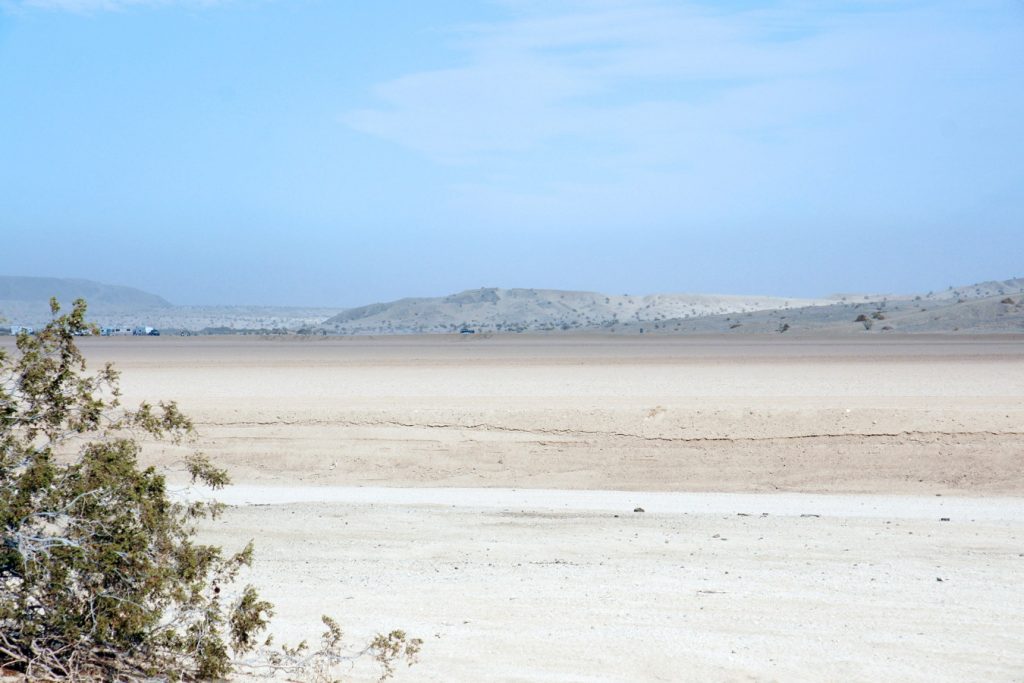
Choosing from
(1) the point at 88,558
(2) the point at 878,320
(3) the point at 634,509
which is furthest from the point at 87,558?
(2) the point at 878,320

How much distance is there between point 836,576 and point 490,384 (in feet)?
60.0

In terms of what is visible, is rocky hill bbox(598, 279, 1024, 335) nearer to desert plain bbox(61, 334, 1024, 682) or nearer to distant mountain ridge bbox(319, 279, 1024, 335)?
distant mountain ridge bbox(319, 279, 1024, 335)

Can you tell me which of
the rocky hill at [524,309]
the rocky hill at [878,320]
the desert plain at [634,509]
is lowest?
the desert plain at [634,509]

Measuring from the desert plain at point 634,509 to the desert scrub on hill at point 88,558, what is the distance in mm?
1096

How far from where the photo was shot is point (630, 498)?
14875mm

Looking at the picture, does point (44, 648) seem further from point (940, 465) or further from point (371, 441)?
point (940, 465)

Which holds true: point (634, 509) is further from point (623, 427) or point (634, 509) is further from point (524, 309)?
point (524, 309)

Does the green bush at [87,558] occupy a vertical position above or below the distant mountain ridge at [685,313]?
below

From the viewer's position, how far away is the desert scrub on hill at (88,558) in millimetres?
5168

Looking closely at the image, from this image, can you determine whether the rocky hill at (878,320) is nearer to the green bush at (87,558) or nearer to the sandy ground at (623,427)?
the sandy ground at (623,427)

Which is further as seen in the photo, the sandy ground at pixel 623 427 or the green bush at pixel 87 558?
the sandy ground at pixel 623 427

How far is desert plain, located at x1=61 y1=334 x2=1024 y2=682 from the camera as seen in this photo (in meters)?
6.90

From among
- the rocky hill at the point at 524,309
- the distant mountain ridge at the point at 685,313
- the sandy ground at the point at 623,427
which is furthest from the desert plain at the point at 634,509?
the rocky hill at the point at 524,309

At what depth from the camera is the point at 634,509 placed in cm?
1329
